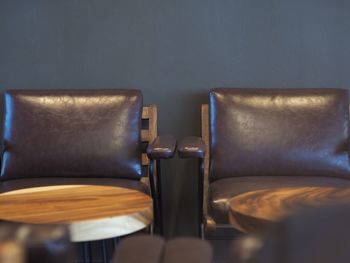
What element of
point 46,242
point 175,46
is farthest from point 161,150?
point 46,242

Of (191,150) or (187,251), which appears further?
(191,150)

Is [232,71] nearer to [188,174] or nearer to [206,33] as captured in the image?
[206,33]

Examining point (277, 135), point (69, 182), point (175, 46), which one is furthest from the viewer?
point (175, 46)

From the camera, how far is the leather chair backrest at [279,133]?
229cm

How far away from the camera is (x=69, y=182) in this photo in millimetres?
2139

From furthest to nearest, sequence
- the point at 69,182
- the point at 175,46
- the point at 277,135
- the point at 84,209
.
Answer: the point at 175,46
the point at 277,135
the point at 69,182
the point at 84,209

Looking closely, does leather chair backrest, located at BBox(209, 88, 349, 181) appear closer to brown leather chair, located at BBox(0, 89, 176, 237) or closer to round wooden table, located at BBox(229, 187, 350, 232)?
brown leather chair, located at BBox(0, 89, 176, 237)

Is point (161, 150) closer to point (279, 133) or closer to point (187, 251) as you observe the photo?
point (279, 133)

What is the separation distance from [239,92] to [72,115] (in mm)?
835

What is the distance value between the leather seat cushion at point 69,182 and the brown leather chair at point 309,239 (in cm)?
161

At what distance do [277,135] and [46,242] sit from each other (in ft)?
6.04

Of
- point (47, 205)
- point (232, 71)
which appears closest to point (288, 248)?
point (47, 205)

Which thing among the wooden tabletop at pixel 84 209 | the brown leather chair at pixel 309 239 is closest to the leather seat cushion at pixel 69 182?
the wooden tabletop at pixel 84 209

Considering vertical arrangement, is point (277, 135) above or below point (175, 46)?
below
